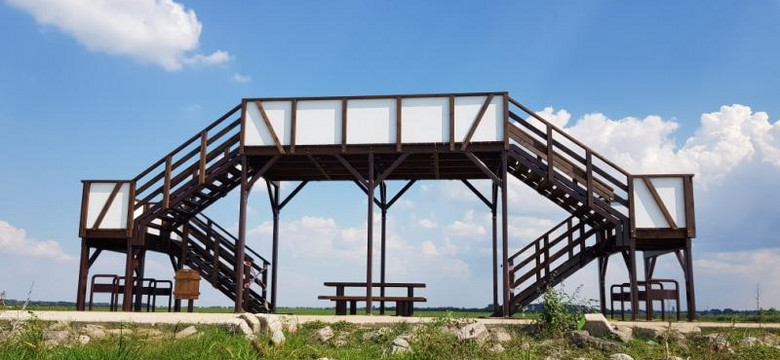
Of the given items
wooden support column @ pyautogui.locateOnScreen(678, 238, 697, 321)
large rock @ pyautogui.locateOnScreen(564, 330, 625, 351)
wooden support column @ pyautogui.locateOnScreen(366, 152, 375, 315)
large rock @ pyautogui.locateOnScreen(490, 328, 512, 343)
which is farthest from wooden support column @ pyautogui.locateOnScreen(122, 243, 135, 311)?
wooden support column @ pyautogui.locateOnScreen(678, 238, 697, 321)

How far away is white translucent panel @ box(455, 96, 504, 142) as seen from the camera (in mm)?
20734

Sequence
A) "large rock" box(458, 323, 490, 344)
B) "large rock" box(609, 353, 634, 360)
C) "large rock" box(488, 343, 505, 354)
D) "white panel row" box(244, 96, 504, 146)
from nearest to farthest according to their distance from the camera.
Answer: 1. "large rock" box(488, 343, 505, 354)
2. "large rock" box(609, 353, 634, 360)
3. "large rock" box(458, 323, 490, 344)
4. "white panel row" box(244, 96, 504, 146)

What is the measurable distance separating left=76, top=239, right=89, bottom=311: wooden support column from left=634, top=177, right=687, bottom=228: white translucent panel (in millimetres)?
16372

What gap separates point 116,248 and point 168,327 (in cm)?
942

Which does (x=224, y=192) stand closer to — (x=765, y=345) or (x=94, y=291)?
(x=94, y=291)

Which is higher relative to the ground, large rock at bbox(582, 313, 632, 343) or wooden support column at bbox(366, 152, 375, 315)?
wooden support column at bbox(366, 152, 375, 315)

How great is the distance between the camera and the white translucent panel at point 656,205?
2041 centimetres

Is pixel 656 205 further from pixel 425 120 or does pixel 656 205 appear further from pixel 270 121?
pixel 270 121

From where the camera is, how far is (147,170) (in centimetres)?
2303

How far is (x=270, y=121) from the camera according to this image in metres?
21.8

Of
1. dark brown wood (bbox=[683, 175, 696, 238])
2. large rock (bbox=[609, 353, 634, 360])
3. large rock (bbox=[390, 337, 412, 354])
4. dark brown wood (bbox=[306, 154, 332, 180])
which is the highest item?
dark brown wood (bbox=[306, 154, 332, 180])

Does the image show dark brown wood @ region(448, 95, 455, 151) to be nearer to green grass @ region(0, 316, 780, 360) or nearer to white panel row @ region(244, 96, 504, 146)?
white panel row @ region(244, 96, 504, 146)

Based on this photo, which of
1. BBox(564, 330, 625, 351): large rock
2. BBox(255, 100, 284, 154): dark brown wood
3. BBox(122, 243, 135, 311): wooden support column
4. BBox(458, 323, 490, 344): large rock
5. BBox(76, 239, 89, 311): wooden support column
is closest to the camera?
BBox(458, 323, 490, 344): large rock

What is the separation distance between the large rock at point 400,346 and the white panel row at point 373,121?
28.4 feet
